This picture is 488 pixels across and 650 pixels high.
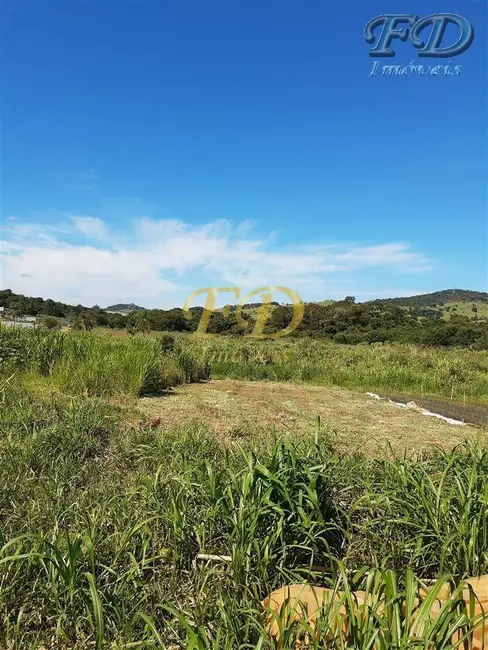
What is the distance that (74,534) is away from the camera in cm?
204

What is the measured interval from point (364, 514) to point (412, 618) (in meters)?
0.89

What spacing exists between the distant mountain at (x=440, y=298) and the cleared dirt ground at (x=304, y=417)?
200 feet

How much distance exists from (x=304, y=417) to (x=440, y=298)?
72.5 meters

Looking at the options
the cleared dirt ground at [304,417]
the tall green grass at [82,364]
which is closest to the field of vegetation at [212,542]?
the cleared dirt ground at [304,417]

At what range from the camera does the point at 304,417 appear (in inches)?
252

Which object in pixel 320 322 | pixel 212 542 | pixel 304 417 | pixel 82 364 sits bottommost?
pixel 82 364

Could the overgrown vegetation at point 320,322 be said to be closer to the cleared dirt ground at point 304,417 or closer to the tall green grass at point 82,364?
the tall green grass at point 82,364

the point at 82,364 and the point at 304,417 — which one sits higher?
the point at 304,417

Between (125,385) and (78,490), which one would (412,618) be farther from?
(125,385)

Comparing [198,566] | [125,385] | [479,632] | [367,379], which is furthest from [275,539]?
[367,379]

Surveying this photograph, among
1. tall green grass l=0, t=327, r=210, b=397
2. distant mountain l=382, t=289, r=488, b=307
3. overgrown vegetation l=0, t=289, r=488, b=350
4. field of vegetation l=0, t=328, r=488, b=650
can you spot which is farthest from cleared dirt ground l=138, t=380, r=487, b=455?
distant mountain l=382, t=289, r=488, b=307

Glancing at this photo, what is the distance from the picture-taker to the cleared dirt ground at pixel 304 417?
5039mm

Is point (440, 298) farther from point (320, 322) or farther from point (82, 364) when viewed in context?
point (82, 364)

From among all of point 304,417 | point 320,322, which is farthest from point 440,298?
point 304,417
